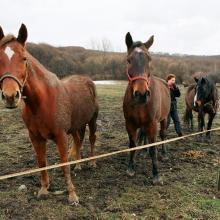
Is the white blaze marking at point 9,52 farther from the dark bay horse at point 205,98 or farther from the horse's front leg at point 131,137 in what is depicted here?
the dark bay horse at point 205,98

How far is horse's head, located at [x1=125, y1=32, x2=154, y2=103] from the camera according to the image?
5.21m

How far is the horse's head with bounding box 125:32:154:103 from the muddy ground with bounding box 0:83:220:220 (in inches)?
58.1

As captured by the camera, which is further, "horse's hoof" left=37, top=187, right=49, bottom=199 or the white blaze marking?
"horse's hoof" left=37, top=187, right=49, bottom=199

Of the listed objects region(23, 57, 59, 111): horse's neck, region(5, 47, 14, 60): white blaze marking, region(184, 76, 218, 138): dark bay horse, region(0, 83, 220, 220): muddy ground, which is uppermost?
region(5, 47, 14, 60): white blaze marking

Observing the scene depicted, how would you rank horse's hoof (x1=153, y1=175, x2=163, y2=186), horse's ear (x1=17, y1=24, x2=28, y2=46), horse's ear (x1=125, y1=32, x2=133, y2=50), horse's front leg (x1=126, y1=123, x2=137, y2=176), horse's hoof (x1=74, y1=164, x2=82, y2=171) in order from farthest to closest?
horse's hoof (x1=74, y1=164, x2=82, y2=171)
horse's front leg (x1=126, y1=123, x2=137, y2=176)
horse's hoof (x1=153, y1=175, x2=163, y2=186)
horse's ear (x1=125, y1=32, x2=133, y2=50)
horse's ear (x1=17, y1=24, x2=28, y2=46)

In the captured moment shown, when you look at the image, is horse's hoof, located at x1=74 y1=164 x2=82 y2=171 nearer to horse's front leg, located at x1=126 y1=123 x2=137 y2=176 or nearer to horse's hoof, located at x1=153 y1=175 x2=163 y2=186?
horse's front leg, located at x1=126 y1=123 x2=137 y2=176

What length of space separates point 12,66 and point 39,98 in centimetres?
78

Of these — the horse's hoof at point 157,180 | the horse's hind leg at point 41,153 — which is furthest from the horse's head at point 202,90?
the horse's hind leg at point 41,153

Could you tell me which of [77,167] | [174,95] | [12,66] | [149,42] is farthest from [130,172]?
[174,95]

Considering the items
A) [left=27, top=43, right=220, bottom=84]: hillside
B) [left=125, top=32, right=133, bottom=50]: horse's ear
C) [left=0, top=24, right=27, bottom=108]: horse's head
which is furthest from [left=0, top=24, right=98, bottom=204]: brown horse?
[left=27, top=43, right=220, bottom=84]: hillside

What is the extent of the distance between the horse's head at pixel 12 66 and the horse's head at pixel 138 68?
1.70m

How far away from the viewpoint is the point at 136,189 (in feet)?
18.4

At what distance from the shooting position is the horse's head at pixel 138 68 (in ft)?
17.1

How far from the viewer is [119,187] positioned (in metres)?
5.68
